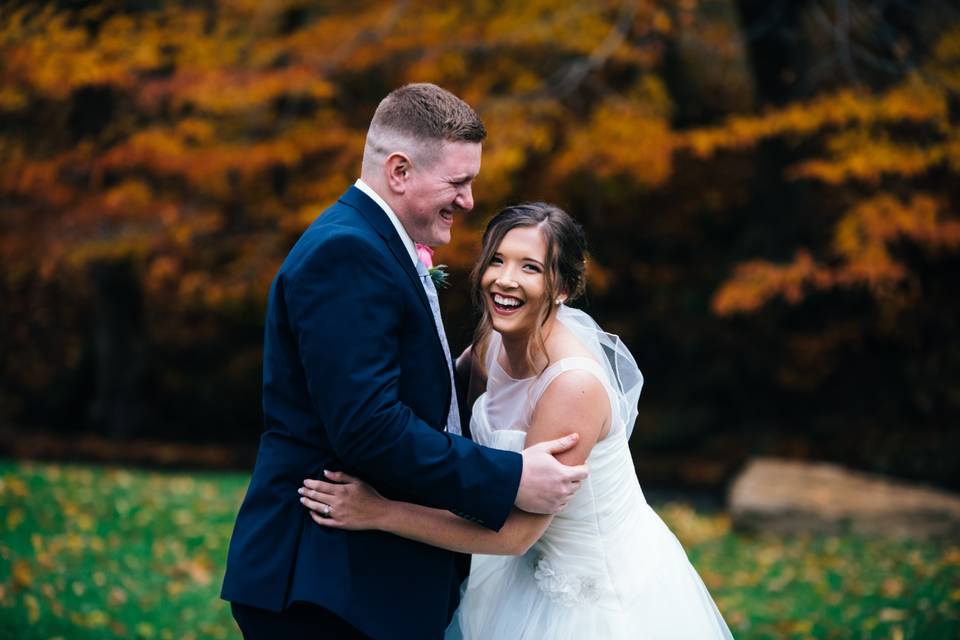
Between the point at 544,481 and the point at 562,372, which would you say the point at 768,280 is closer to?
the point at 562,372

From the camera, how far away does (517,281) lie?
9.67ft

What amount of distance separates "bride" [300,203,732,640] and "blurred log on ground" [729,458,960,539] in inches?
229

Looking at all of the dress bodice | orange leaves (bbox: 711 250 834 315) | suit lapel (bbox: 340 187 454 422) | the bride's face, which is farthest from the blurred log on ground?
suit lapel (bbox: 340 187 454 422)

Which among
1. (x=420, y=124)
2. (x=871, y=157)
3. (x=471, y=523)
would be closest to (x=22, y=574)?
(x=471, y=523)

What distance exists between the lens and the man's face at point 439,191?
8.80 feet

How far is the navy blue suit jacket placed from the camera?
2398mm

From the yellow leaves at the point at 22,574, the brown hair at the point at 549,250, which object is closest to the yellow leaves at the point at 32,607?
the yellow leaves at the point at 22,574

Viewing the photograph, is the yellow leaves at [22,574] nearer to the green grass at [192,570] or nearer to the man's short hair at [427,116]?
the green grass at [192,570]

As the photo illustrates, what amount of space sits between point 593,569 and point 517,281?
0.97m

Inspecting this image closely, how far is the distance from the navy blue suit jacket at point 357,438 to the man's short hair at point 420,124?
0.59ft

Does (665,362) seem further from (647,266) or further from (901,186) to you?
(901,186)

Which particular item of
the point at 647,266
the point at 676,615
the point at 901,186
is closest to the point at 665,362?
the point at 647,266

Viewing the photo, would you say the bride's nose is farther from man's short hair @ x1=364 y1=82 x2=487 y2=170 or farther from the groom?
man's short hair @ x1=364 y1=82 x2=487 y2=170

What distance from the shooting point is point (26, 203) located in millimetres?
10672
